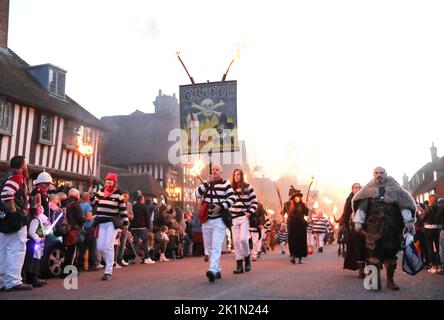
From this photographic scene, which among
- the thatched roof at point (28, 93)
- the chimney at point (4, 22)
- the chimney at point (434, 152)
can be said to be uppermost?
the chimney at point (434, 152)

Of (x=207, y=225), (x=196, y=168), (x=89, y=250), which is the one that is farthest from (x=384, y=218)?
(x=196, y=168)

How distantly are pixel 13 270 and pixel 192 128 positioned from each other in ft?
19.2

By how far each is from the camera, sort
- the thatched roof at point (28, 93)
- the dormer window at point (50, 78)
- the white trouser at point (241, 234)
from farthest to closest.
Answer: the dormer window at point (50, 78) < the thatched roof at point (28, 93) < the white trouser at point (241, 234)

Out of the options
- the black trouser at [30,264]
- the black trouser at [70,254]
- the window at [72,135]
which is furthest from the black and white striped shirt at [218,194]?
the window at [72,135]

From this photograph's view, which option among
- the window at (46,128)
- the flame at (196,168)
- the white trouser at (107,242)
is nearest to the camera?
the white trouser at (107,242)

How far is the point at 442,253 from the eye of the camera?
9.97m

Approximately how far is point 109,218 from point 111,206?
226 mm

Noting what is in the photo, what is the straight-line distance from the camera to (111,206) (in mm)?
8289

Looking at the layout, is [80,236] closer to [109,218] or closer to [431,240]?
[109,218]

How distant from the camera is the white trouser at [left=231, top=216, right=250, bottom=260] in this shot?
8.88 meters

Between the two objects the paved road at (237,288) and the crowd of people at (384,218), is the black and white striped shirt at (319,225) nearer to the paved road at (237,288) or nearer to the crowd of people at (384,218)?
the paved road at (237,288)

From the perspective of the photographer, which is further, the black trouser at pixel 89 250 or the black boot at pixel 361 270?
the black trouser at pixel 89 250

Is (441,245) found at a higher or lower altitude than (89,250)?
higher

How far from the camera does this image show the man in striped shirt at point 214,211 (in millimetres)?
7445
